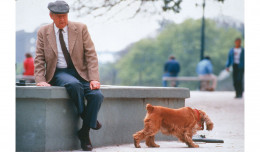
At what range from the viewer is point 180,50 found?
177 feet

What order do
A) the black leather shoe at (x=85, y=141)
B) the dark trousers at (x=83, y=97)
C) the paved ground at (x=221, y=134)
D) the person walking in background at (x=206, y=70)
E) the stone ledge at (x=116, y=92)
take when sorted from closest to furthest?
the stone ledge at (x=116, y=92) → the dark trousers at (x=83, y=97) → the black leather shoe at (x=85, y=141) → the paved ground at (x=221, y=134) → the person walking in background at (x=206, y=70)

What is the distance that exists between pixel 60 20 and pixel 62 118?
1.10 meters

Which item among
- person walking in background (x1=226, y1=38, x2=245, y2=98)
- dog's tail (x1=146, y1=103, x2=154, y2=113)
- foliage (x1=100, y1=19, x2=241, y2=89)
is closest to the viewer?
dog's tail (x1=146, y1=103, x2=154, y2=113)

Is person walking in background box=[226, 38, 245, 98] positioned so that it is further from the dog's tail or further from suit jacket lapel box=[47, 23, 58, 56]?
suit jacket lapel box=[47, 23, 58, 56]

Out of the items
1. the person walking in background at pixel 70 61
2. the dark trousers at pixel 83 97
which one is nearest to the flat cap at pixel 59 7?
the person walking in background at pixel 70 61

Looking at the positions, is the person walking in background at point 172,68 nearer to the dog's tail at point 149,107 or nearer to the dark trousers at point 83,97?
the dog's tail at point 149,107

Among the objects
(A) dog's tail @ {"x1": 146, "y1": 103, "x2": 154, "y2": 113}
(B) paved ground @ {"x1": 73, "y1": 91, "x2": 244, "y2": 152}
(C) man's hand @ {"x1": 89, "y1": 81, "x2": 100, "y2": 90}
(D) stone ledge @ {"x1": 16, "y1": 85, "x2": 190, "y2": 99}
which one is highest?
(C) man's hand @ {"x1": 89, "y1": 81, "x2": 100, "y2": 90}

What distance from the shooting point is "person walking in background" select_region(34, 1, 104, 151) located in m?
5.71

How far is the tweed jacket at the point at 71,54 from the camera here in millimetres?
5875

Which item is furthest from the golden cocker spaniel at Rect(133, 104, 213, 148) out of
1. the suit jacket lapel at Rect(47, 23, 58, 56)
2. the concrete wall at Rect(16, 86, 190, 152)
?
the suit jacket lapel at Rect(47, 23, 58, 56)
